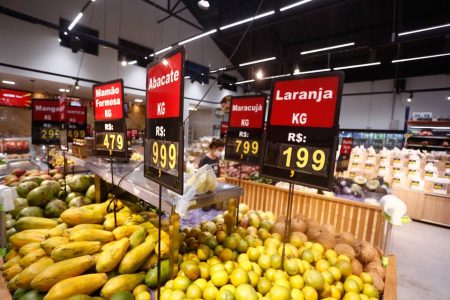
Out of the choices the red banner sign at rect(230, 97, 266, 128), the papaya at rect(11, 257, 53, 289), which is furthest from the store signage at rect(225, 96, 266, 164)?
the papaya at rect(11, 257, 53, 289)

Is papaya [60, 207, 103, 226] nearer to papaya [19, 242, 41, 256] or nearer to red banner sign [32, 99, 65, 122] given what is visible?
papaya [19, 242, 41, 256]

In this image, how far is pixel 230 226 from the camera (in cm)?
188

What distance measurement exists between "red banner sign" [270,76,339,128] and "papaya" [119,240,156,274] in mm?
1148

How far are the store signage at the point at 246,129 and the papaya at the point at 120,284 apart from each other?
5.02 feet

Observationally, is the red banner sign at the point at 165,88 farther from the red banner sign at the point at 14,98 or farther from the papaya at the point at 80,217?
the red banner sign at the point at 14,98

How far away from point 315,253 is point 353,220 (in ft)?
5.97

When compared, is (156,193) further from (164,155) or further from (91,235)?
(91,235)

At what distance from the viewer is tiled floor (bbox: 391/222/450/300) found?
10.3 feet

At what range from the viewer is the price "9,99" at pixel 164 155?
1088 millimetres

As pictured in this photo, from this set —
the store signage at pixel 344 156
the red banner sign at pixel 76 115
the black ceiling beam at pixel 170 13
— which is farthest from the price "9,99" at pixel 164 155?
the black ceiling beam at pixel 170 13

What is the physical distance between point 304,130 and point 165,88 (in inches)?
34.1

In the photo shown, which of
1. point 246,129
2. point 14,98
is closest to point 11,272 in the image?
point 246,129

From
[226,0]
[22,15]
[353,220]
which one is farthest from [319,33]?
[22,15]

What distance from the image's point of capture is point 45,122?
12.6 feet
